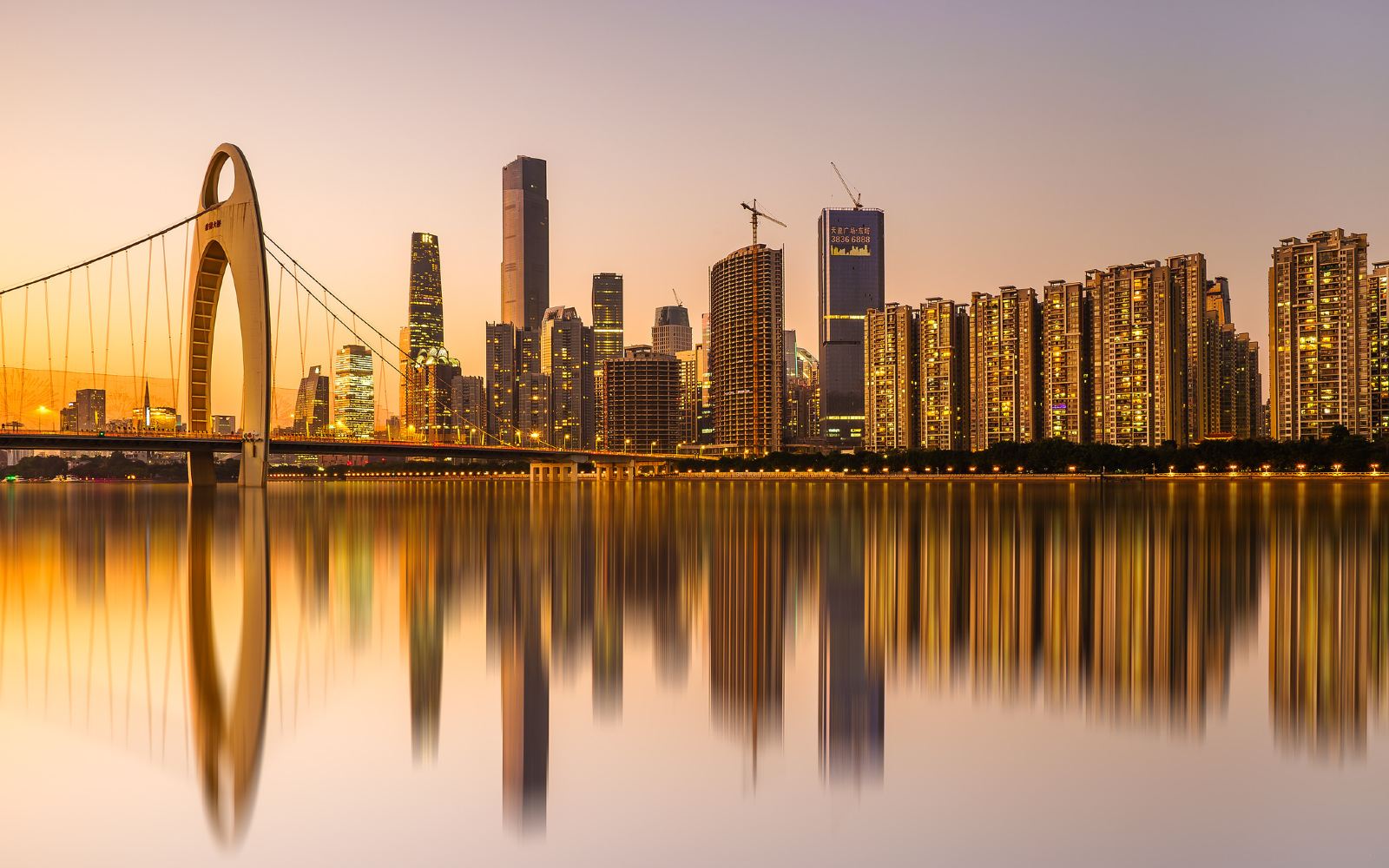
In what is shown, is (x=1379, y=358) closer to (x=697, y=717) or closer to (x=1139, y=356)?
(x=1139, y=356)

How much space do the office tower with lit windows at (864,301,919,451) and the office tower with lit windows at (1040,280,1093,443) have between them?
97.3 feet

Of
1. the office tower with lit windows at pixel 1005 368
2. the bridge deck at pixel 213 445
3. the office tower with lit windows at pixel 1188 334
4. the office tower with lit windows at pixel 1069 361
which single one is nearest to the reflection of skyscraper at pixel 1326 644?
the bridge deck at pixel 213 445

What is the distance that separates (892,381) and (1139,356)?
48187 millimetres

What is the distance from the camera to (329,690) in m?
8.84

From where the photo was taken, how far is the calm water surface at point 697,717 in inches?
223

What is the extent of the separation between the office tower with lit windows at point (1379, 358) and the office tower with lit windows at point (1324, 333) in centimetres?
32

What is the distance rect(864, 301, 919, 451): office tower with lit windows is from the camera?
590ft

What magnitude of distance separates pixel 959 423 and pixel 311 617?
166 meters

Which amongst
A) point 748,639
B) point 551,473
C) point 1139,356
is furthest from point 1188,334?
point 748,639

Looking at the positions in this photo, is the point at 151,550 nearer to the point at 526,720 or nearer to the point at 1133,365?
the point at 526,720

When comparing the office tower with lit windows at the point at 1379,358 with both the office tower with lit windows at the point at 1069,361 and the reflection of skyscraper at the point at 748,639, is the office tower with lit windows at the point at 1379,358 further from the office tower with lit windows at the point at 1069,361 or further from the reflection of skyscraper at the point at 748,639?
the reflection of skyscraper at the point at 748,639

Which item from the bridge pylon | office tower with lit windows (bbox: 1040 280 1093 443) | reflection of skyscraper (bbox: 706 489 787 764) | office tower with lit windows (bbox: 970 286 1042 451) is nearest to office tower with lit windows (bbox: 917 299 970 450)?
office tower with lit windows (bbox: 970 286 1042 451)

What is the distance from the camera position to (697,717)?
813 centimetres

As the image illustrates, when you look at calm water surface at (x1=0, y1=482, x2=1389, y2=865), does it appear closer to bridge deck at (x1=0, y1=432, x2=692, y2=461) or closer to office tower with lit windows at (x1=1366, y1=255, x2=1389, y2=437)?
bridge deck at (x1=0, y1=432, x2=692, y2=461)
